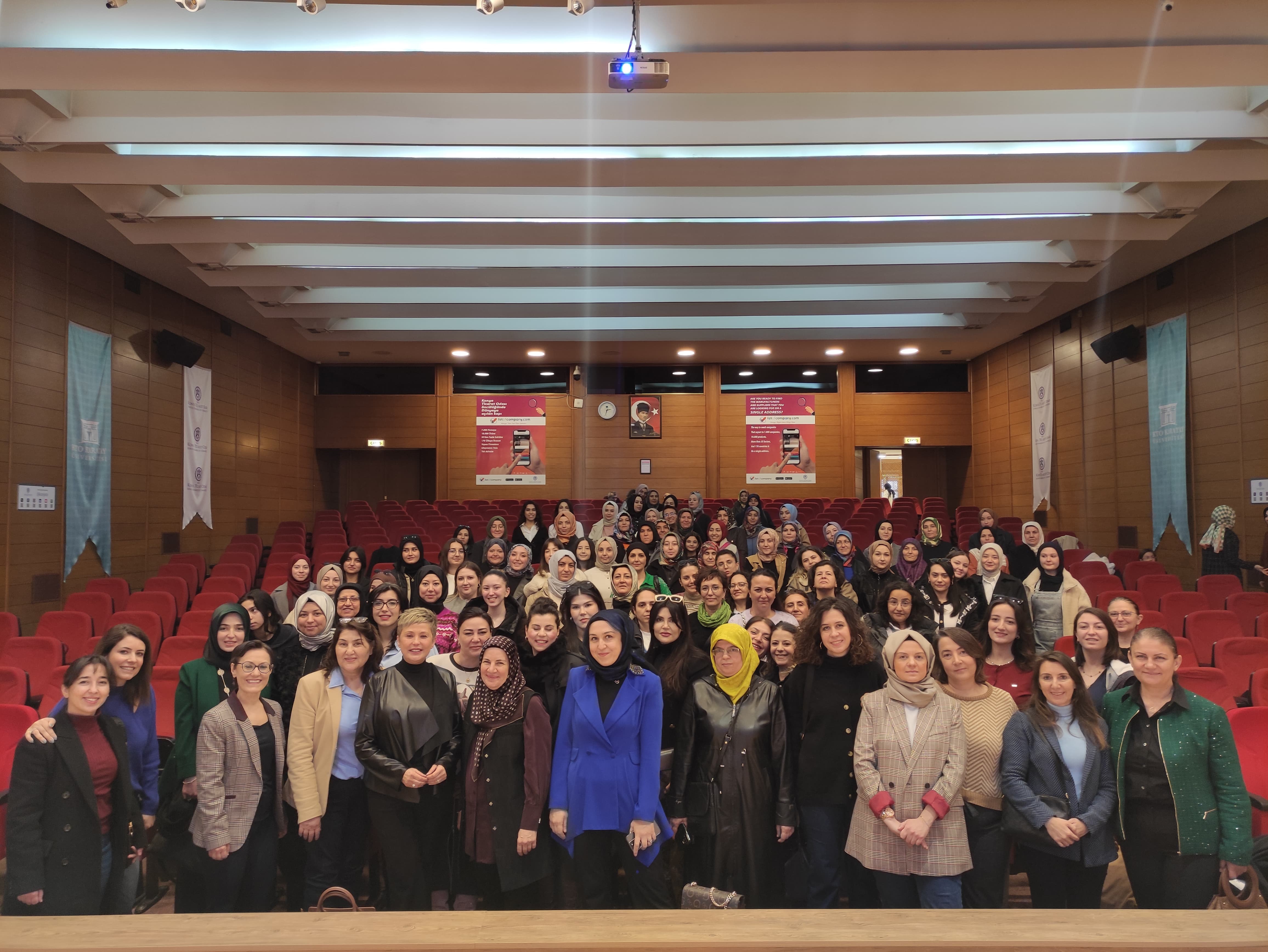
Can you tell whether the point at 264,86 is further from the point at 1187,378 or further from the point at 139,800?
the point at 1187,378

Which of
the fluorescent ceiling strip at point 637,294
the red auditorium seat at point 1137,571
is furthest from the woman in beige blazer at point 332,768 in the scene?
the fluorescent ceiling strip at point 637,294

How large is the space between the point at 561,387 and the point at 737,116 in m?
9.49

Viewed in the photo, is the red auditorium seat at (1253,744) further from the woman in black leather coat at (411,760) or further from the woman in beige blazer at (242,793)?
the woman in beige blazer at (242,793)

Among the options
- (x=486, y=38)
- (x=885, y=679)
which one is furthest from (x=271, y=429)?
(x=885, y=679)

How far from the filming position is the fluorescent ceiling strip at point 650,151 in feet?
20.4

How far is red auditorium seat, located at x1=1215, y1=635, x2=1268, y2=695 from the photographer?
5.20 metres

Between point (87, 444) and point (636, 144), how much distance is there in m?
6.50

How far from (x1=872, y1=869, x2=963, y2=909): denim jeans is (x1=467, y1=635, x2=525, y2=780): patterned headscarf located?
4.54 feet

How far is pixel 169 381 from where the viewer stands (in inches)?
406

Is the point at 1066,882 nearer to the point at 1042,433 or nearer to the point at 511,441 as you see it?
the point at 1042,433

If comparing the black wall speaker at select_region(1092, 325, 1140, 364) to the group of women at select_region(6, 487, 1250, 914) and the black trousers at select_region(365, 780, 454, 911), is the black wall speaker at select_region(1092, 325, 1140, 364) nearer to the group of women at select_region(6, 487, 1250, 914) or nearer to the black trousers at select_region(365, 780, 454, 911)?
the group of women at select_region(6, 487, 1250, 914)

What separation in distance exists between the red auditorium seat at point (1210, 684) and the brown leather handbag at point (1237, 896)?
5.98 ft

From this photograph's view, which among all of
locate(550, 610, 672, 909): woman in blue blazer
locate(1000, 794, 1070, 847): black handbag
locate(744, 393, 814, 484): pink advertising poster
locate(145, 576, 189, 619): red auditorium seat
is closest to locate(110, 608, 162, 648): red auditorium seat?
locate(145, 576, 189, 619): red auditorium seat

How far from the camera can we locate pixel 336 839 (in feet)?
10.7
